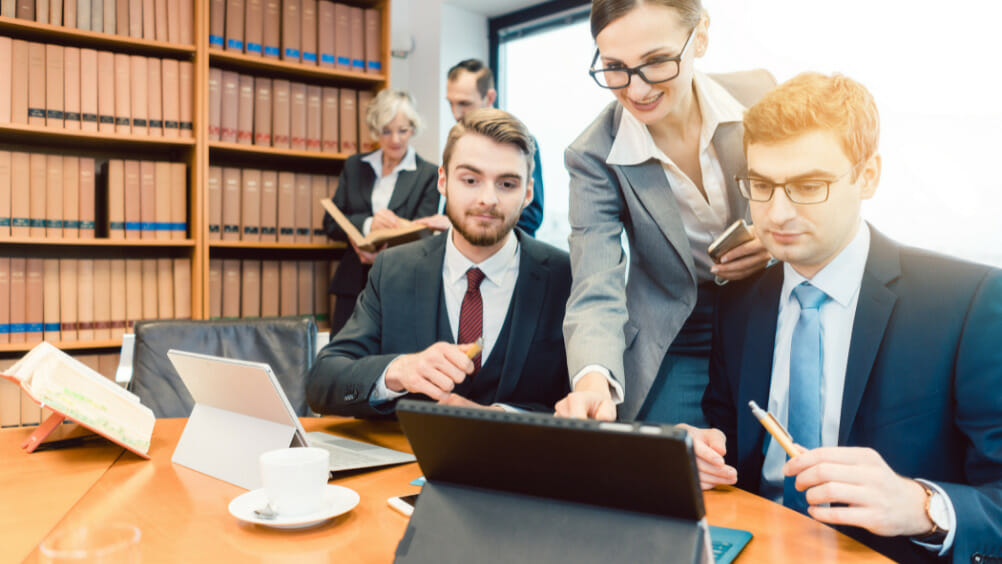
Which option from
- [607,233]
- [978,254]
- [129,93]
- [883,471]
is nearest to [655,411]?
[607,233]

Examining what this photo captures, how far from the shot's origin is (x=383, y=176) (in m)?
3.20

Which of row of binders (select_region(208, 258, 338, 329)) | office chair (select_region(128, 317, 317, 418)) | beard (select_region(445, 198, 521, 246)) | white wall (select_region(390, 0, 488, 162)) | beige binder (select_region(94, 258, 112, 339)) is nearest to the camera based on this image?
beard (select_region(445, 198, 521, 246))

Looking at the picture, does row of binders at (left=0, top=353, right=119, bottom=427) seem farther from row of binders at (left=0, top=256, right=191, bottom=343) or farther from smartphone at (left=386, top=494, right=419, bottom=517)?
smartphone at (left=386, top=494, right=419, bottom=517)

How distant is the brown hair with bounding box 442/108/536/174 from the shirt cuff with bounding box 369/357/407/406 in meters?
0.65

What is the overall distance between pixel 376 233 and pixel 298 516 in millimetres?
1972

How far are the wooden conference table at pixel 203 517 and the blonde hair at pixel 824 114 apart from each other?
1.87ft

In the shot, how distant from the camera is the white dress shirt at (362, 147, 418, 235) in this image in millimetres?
3141

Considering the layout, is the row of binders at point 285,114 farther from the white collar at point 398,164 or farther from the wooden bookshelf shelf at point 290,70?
the white collar at point 398,164

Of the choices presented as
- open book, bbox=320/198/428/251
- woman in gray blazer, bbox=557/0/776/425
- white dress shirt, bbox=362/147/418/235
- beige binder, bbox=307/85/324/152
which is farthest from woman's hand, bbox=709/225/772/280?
beige binder, bbox=307/85/324/152

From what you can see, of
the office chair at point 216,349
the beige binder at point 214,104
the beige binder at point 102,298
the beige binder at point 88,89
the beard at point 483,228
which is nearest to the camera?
the beard at point 483,228

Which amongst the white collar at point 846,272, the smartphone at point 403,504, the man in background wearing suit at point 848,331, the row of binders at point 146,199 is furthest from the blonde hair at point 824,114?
the row of binders at point 146,199

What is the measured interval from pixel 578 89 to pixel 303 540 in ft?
10.2

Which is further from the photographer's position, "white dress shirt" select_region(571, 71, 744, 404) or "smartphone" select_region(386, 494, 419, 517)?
"white dress shirt" select_region(571, 71, 744, 404)

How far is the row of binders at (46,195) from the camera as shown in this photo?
9.40 ft
